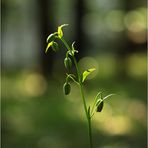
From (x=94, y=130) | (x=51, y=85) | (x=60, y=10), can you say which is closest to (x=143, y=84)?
(x=51, y=85)

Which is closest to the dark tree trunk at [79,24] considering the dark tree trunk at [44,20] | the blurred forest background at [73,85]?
the blurred forest background at [73,85]

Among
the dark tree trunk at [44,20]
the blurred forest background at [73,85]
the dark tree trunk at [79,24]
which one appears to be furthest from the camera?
the dark tree trunk at [79,24]

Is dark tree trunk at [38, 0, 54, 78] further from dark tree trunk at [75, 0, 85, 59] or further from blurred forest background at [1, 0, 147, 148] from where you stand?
dark tree trunk at [75, 0, 85, 59]

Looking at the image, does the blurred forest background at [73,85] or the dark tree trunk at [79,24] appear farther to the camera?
the dark tree trunk at [79,24]

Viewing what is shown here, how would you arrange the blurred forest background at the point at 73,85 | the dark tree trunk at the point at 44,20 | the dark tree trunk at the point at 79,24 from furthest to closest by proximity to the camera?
the dark tree trunk at the point at 79,24 < the dark tree trunk at the point at 44,20 < the blurred forest background at the point at 73,85

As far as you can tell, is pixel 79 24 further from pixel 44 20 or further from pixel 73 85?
pixel 73 85

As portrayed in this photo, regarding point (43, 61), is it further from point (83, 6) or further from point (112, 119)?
point (112, 119)

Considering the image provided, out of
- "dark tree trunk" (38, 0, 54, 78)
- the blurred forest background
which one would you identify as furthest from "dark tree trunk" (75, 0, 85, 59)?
"dark tree trunk" (38, 0, 54, 78)

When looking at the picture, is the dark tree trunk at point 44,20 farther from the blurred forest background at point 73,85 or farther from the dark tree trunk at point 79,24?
the dark tree trunk at point 79,24

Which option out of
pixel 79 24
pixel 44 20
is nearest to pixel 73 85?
pixel 44 20
